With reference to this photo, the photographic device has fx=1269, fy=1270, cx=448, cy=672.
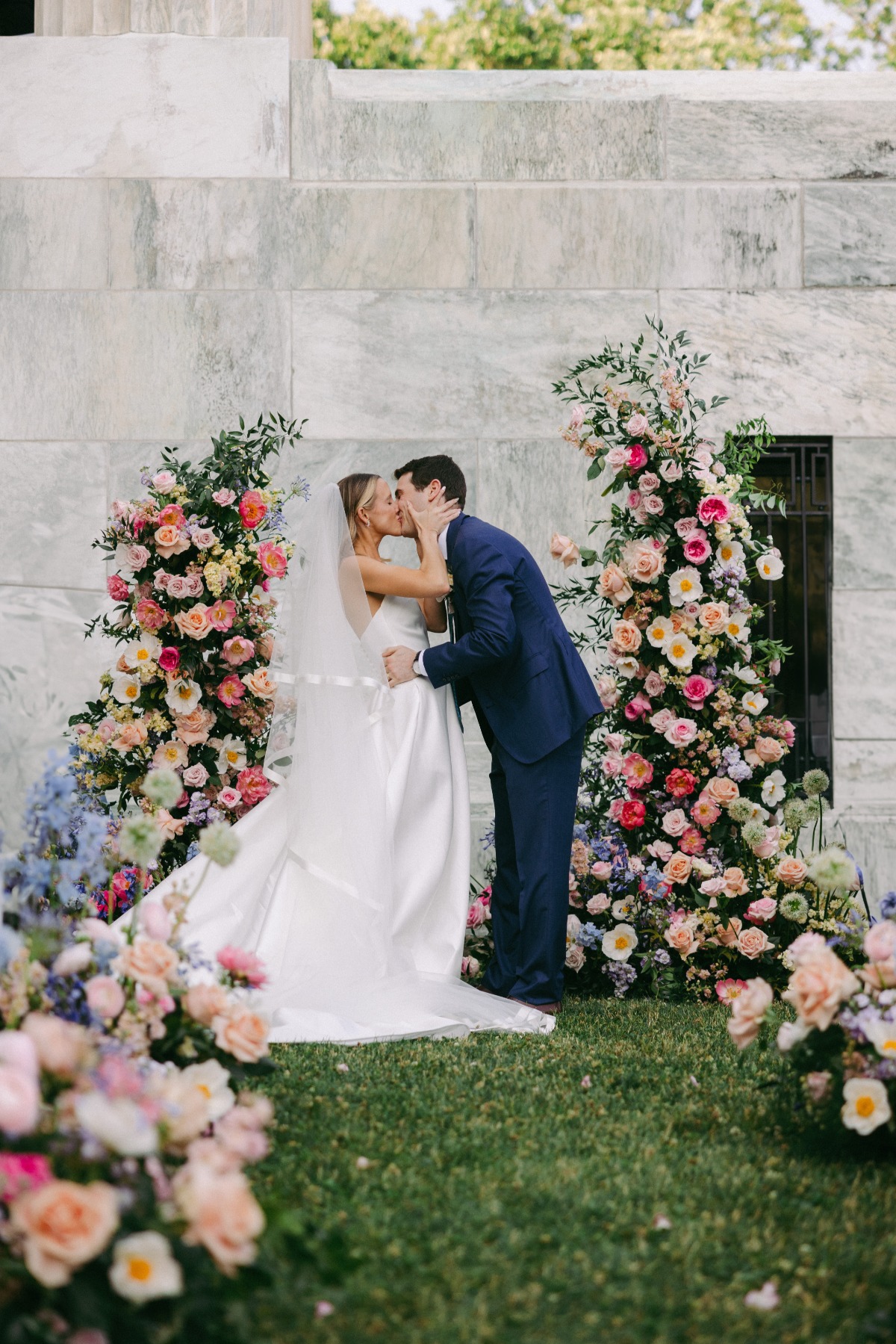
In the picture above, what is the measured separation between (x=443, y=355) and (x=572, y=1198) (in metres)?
5.57

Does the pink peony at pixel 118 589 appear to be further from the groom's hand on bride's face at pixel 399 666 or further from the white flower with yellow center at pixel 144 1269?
the white flower with yellow center at pixel 144 1269

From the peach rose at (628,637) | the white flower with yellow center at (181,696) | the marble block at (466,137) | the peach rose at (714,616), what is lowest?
the white flower with yellow center at (181,696)

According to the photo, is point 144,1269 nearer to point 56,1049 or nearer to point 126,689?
point 56,1049

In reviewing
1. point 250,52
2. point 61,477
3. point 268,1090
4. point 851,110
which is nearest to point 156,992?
point 268,1090

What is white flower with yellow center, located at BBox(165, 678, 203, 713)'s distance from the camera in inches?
226

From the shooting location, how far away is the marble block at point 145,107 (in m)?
7.55

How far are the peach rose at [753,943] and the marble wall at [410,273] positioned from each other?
229 cm

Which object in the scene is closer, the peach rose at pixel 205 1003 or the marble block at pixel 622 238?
the peach rose at pixel 205 1003

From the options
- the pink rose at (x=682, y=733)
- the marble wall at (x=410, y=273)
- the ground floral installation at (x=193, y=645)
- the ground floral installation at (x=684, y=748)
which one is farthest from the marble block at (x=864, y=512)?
the ground floral installation at (x=193, y=645)

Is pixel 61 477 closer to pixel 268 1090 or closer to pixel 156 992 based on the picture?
pixel 268 1090

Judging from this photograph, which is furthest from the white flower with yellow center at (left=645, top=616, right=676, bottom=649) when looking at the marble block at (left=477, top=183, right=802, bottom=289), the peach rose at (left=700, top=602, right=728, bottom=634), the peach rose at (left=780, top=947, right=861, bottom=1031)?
the marble block at (left=477, top=183, right=802, bottom=289)

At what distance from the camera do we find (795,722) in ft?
25.6

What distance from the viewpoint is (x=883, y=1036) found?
3027mm

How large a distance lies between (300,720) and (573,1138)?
2312mm
